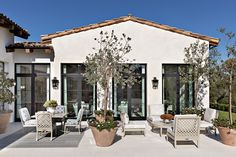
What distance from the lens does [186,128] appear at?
6.47 m

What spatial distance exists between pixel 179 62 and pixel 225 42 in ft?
12.1

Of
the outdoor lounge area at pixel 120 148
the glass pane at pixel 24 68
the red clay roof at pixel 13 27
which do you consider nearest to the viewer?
the outdoor lounge area at pixel 120 148

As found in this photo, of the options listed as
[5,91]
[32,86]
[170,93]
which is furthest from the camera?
[170,93]

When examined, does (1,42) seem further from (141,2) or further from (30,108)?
(141,2)

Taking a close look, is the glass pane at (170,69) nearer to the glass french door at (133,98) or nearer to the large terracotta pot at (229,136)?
the glass french door at (133,98)

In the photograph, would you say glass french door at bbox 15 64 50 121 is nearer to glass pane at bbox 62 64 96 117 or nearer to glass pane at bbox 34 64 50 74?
glass pane at bbox 34 64 50 74

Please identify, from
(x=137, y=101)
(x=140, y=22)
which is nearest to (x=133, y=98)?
(x=137, y=101)

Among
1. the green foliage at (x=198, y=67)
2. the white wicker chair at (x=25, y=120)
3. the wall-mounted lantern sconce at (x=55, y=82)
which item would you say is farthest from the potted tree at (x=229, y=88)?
the wall-mounted lantern sconce at (x=55, y=82)

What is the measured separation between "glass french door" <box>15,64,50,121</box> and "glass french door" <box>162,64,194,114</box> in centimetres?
658

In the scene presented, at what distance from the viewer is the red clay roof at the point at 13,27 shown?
Result: 29.8 feet

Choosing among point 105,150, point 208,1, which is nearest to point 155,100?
point 105,150

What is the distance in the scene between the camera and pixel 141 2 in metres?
13.8

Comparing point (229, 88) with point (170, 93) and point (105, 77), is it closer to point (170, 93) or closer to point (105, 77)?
point (170, 93)

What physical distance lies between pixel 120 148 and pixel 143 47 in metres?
6.10
